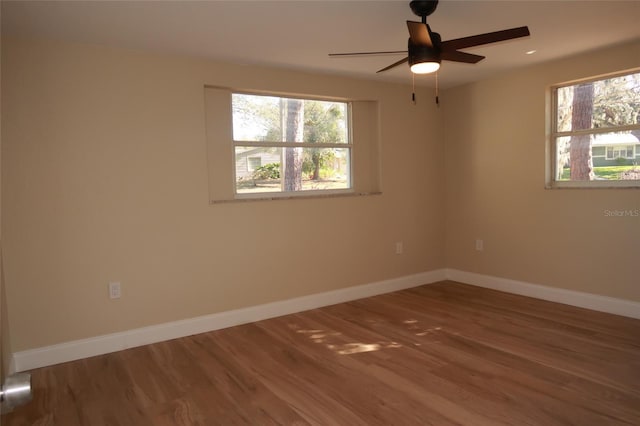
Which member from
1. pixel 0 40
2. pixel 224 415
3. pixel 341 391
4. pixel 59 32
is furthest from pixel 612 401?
pixel 0 40

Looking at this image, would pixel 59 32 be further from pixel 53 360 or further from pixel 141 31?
pixel 53 360

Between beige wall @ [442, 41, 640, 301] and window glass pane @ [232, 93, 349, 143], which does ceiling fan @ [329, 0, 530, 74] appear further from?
beige wall @ [442, 41, 640, 301]

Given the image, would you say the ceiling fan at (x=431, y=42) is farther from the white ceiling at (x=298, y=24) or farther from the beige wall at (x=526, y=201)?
the beige wall at (x=526, y=201)

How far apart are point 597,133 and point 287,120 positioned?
9.32ft

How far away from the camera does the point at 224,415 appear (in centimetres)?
231

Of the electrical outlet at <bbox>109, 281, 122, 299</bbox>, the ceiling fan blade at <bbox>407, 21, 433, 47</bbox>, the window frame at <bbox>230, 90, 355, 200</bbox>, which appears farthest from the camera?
the window frame at <bbox>230, 90, 355, 200</bbox>

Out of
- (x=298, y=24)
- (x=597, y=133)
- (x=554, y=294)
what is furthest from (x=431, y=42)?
(x=554, y=294)

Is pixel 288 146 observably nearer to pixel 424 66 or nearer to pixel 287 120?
pixel 287 120

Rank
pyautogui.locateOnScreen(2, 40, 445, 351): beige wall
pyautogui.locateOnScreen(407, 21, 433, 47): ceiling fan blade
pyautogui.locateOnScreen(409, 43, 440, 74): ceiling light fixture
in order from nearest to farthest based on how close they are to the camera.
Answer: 1. pyautogui.locateOnScreen(407, 21, 433, 47): ceiling fan blade
2. pyautogui.locateOnScreen(409, 43, 440, 74): ceiling light fixture
3. pyautogui.locateOnScreen(2, 40, 445, 351): beige wall

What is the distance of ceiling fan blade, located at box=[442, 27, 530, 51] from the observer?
7.43 feet

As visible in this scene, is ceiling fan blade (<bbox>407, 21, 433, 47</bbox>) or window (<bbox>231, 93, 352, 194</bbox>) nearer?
ceiling fan blade (<bbox>407, 21, 433, 47</bbox>)

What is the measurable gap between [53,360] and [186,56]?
8.17 feet

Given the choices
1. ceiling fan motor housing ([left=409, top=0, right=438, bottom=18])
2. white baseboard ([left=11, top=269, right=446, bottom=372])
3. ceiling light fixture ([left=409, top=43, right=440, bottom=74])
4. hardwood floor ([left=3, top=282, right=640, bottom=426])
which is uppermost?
ceiling fan motor housing ([left=409, top=0, right=438, bottom=18])

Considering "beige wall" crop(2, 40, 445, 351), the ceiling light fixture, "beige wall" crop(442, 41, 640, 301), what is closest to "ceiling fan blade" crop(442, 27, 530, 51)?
the ceiling light fixture
